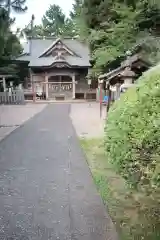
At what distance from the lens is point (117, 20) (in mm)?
14938

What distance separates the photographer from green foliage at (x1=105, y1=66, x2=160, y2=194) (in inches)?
148

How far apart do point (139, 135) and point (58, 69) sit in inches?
1307

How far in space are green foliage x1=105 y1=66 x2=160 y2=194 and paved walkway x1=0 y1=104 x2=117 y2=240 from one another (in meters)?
0.91

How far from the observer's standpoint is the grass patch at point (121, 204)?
4.33m

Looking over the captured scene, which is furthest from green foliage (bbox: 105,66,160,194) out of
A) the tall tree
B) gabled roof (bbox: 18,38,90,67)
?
the tall tree

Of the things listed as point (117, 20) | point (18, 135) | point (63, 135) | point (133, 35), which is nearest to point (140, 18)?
point (133, 35)

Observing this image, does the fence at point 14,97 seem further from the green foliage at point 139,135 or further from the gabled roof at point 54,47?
the green foliage at point 139,135

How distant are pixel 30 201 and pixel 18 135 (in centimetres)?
751

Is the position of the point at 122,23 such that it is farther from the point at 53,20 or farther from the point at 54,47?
the point at 53,20

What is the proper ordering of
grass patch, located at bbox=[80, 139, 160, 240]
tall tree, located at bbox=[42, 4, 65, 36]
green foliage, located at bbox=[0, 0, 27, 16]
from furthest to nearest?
tall tree, located at bbox=[42, 4, 65, 36] < green foliage, located at bbox=[0, 0, 27, 16] < grass patch, located at bbox=[80, 139, 160, 240]

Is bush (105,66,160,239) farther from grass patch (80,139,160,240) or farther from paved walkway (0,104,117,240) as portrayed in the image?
paved walkway (0,104,117,240)

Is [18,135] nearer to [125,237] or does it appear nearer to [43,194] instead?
[43,194]

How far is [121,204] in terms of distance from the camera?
5.46 m

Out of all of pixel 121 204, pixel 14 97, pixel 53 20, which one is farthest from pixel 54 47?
pixel 53 20
